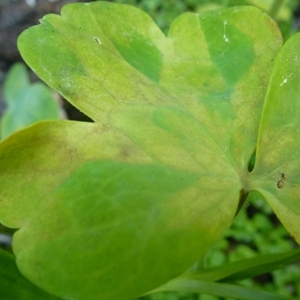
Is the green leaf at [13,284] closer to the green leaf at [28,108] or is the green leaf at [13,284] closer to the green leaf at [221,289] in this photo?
the green leaf at [221,289]

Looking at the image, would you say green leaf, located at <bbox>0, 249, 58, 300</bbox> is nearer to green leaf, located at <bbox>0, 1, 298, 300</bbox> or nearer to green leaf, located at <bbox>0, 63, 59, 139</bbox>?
green leaf, located at <bbox>0, 1, 298, 300</bbox>

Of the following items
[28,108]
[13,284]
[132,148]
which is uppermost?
[132,148]

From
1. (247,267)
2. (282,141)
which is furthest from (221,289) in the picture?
(282,141)

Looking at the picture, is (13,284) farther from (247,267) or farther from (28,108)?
(28,108)

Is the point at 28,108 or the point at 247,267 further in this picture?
the point at 28,108

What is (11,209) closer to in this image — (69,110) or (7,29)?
(69,110)

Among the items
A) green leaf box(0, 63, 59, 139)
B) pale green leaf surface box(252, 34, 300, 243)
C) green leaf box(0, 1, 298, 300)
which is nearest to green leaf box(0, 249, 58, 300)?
green leaf box(0, 1, 298, 300)
